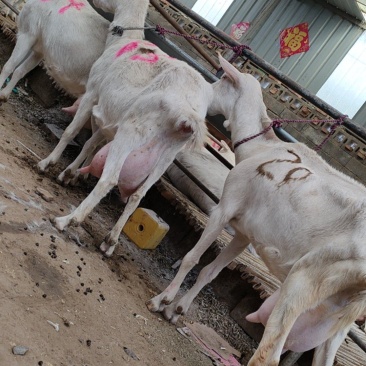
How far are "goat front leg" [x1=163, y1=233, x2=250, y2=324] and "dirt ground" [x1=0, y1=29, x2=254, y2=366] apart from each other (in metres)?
0.14

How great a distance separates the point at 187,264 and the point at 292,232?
3.32 feet

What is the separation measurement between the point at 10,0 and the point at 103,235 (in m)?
5.99

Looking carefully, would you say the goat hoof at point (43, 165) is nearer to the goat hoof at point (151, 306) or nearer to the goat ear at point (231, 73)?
the goat hoof at point (151, 306)

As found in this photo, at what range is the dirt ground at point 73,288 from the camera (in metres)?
3.08

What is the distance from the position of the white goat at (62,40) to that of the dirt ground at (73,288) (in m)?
0.92

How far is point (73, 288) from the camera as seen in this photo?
12.4 feet

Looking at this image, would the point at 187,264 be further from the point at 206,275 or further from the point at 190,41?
the point at 190,41

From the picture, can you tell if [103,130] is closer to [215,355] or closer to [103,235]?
[103,235]

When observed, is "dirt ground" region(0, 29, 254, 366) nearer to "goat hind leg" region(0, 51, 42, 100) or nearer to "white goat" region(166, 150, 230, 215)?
"goat hind leg" region(0, 51, 42, 100)

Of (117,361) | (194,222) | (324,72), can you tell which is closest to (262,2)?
(324,72)

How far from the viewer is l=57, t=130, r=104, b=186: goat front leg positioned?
5957 millimetres

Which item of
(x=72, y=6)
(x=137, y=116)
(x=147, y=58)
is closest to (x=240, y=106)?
(x=147, y=58)

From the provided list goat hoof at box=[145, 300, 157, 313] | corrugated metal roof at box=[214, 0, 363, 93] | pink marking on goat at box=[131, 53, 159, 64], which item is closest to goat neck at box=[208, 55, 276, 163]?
pink marking on goat at box=[131, 53, 159, 64]

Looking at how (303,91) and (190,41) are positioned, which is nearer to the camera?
(303,91)
